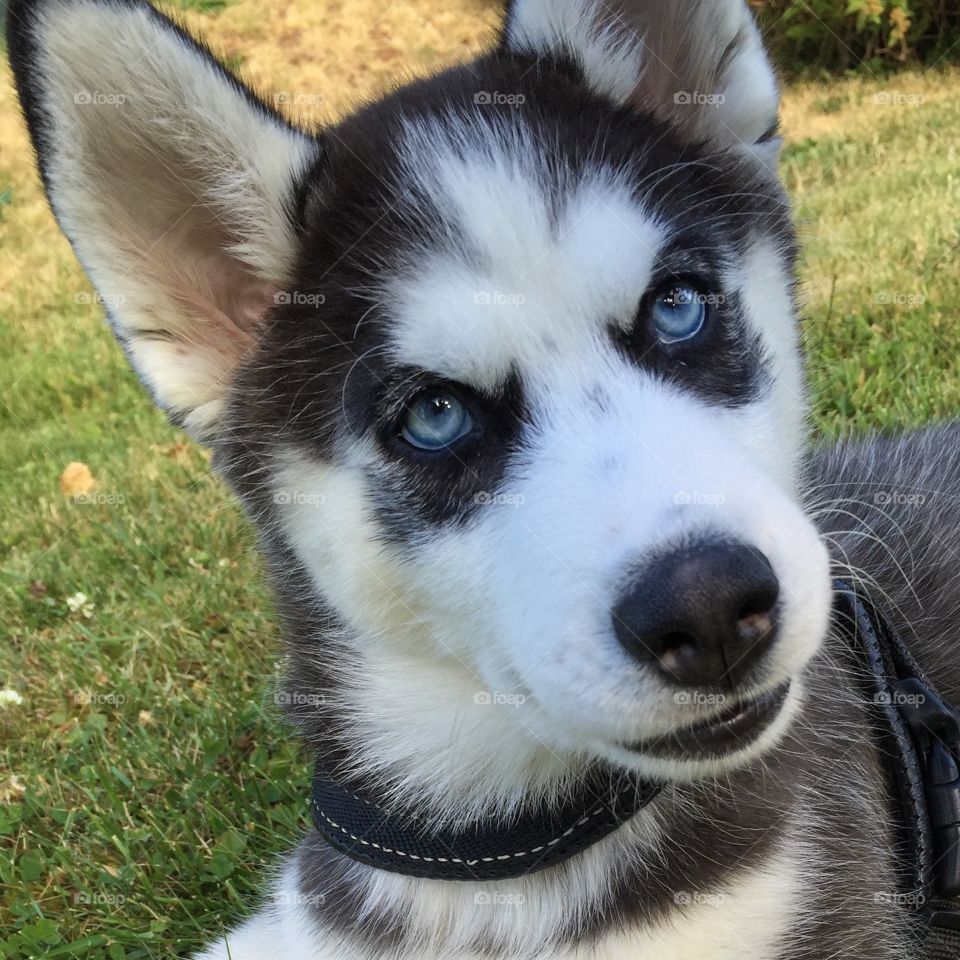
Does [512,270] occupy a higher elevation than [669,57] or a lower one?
lower

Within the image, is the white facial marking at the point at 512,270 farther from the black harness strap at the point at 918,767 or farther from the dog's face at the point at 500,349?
the black harness strap at the point at 918,767

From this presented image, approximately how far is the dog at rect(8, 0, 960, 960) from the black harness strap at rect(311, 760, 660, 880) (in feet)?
0.04

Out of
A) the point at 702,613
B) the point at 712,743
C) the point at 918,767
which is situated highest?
the point at 702,613

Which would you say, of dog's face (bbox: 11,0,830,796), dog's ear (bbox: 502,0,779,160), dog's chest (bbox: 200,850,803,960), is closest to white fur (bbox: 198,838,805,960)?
dog's chest (bbox: 200,850,803,960)

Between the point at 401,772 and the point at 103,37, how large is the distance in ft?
5.15

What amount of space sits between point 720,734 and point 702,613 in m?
0.28

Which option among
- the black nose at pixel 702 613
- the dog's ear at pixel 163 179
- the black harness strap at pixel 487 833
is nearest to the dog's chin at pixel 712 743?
the black nose at pixel 702 613

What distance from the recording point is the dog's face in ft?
5.07

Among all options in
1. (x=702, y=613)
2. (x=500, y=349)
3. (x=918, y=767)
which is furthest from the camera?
(x=918, y=767)

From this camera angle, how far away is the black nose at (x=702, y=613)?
1434 millimetres

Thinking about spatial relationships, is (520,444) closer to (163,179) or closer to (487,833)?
(487,833)

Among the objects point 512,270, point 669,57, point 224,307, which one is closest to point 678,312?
point 512,270

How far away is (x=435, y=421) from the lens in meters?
1.88

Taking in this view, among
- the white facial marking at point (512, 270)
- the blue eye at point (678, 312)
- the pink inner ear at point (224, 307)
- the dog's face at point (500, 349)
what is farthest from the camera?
the pink inner ear at point (224, 307)
